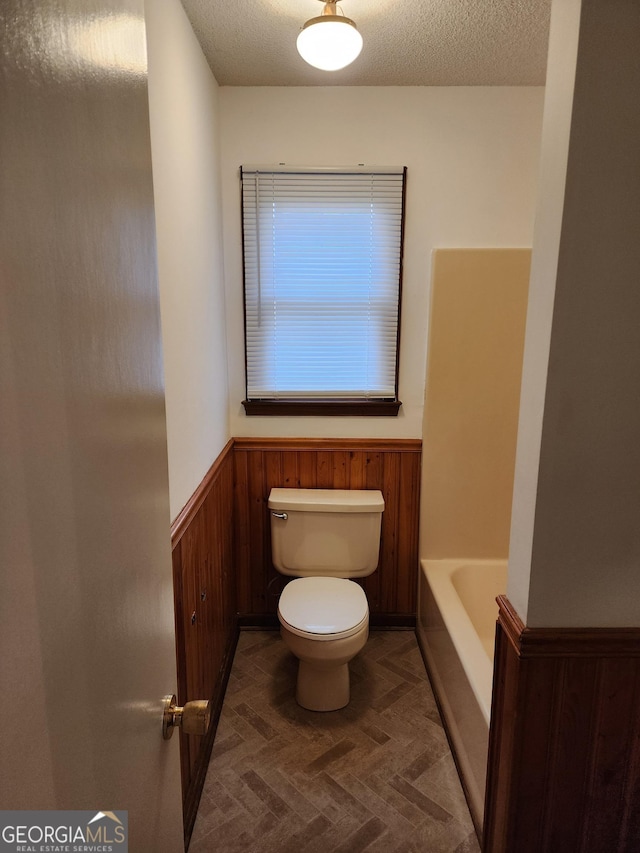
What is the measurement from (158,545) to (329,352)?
1882 millimetres

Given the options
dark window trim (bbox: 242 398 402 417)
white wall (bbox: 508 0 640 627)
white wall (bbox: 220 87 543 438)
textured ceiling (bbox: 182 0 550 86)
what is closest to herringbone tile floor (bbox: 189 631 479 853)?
white wall (bbox: 508 0 640 627)

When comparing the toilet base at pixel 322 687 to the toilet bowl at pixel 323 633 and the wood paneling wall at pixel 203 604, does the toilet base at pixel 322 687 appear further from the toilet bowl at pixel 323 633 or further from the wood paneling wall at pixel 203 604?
the wood paneling wall at pixel 203 604

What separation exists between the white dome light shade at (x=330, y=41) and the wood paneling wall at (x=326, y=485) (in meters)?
1.59

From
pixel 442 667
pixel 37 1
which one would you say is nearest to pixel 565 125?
pixel 37 1

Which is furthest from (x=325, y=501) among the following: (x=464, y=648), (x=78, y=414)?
(x=78, y=414)

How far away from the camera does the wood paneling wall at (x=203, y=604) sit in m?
1.67

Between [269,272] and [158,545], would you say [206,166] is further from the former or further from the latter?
[158,545]

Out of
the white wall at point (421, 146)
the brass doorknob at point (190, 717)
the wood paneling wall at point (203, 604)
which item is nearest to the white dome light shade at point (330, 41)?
the white wall at point (421, 146)

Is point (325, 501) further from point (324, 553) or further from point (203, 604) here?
point (203, 604)

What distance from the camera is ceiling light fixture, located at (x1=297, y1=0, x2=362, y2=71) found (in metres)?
1.71

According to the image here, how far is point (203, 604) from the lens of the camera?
2016 millimetres

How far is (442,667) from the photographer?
2.28m

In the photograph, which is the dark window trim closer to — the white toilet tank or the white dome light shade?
the white toilet tank

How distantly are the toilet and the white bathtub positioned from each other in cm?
35
